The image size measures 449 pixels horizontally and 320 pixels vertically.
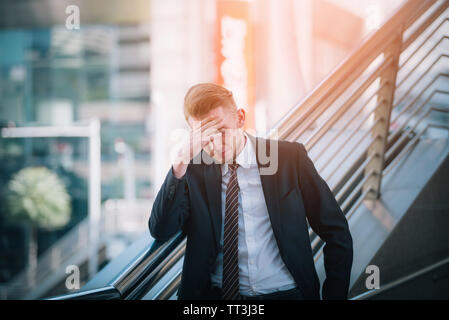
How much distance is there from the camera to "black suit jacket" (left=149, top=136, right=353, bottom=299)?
1217mm

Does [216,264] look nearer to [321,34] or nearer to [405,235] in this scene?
[405,235]

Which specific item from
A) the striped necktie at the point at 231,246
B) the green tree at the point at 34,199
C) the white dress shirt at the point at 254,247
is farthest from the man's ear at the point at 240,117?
the green tree at the point at 34,199

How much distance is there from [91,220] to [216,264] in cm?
742

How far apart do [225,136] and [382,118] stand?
103 centimetres

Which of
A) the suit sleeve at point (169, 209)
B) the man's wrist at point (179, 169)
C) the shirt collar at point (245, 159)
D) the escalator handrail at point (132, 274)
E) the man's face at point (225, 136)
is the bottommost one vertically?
the escalator handrail at point (132, 274)

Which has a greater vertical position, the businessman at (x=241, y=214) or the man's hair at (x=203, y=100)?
the man's hair at (x=203, y=100)

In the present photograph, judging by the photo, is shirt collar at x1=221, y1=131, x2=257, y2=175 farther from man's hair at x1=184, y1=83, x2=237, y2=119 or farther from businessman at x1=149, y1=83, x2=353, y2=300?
man's hair at x1=184, y1=83, x2=237, y2=119

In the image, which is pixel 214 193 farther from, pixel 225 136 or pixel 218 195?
pixel 225 136

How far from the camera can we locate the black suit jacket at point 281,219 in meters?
1.22

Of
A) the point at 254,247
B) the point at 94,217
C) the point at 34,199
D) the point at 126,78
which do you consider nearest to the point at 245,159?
the point at 254,247

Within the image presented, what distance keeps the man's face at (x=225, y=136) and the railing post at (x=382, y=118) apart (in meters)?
0.97

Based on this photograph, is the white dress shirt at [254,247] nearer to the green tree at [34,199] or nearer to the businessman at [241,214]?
the businessman at [241,214]
